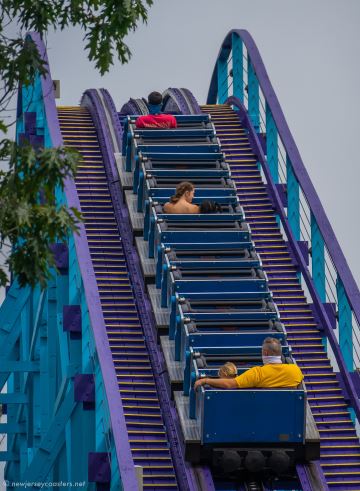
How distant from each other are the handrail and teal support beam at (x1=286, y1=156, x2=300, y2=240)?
0.53ft

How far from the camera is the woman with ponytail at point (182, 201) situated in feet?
62.1

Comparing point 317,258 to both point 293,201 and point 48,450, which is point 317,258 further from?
point 48,450

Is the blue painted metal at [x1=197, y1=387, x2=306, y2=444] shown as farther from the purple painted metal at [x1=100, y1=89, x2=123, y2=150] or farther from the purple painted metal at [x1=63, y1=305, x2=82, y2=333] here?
the purple painted metal at [x1=100, y1=89, x2=123, y2=150]

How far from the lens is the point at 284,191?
21.7 metres

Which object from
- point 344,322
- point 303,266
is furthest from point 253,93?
point 344,322

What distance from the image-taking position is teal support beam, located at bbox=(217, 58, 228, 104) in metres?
28.1

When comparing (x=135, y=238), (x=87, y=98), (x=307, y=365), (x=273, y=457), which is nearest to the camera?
(x=273, y=457)

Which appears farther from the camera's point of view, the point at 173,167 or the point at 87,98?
the point at 87,98

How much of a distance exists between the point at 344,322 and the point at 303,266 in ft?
4.09

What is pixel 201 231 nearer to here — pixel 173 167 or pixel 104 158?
pixel 173 167

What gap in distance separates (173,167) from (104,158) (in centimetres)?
173

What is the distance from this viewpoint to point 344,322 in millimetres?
18922

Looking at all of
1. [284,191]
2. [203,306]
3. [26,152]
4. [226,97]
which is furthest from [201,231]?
[226,97]

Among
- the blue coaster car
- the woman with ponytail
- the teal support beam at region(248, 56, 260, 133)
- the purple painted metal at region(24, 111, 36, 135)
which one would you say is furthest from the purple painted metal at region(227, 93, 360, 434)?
the purple painted metal at region(24, 111, 36, 135)
